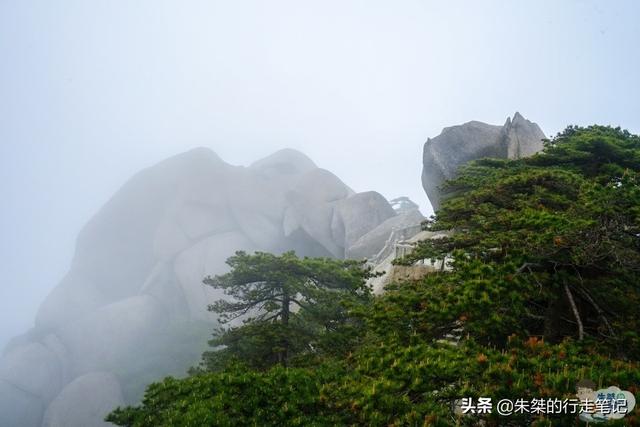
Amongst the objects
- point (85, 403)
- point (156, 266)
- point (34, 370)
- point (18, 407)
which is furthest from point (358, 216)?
point (18, 407)

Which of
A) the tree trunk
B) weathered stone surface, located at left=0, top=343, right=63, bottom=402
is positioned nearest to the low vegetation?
the tree trunk

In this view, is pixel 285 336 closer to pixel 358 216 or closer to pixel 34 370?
pixel 358 216

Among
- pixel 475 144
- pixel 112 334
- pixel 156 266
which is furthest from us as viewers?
pixel 156 266

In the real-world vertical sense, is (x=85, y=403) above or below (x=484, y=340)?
below

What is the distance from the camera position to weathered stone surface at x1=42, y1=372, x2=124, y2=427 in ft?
86.3

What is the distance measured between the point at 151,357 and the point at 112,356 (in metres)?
3.86

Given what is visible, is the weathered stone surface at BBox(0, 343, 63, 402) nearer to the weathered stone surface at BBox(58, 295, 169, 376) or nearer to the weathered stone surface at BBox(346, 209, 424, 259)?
the weathered stone surface at BBox(58, 295, 169, 376)

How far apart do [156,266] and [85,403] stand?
1702 cm

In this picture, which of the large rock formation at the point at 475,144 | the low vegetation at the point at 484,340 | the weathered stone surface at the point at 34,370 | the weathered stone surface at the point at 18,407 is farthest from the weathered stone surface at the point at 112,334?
the low vegetation at the point at 484,340

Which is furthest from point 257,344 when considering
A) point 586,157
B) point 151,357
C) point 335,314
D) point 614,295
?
point 151,357

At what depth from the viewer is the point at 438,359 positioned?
4.16 metres

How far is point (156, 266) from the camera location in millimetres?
41781

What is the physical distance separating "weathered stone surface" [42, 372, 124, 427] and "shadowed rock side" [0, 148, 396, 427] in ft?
0.26

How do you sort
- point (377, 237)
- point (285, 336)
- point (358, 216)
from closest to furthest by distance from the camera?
point (285, 336), point (377, 237), point (358, 216)
